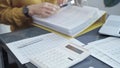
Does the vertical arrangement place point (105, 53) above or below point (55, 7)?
below

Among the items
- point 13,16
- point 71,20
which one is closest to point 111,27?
point 71,20

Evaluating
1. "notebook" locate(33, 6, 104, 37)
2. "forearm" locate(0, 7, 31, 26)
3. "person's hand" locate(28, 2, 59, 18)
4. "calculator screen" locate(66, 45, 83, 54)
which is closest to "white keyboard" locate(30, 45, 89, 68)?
"calculator screen" locate(66, 45, 83, 54)

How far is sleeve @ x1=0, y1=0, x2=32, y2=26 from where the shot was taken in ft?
3.43

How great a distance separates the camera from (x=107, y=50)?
0.73 m

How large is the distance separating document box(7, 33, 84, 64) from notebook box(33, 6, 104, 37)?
0.14ft

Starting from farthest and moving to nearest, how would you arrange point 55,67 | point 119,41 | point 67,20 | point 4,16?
1. point 4,16
2. point 67,20
3. point 119,41
4. point 55,67

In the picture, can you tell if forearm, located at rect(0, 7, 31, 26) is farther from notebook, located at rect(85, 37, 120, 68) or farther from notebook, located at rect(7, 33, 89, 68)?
notebook, located at rect(85, 37, 120, 68)

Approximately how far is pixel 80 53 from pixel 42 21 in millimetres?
335

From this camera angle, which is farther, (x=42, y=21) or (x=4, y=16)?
(x=4, y=16)

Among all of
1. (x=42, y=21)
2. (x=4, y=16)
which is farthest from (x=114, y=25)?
(x=4, y=16)

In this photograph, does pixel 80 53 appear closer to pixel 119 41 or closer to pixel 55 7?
pixel 119 41

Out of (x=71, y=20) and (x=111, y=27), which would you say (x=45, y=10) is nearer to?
(x=71, y=20)

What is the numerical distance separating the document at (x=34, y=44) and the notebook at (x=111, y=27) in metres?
0.14

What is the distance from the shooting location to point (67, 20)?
922 mm
